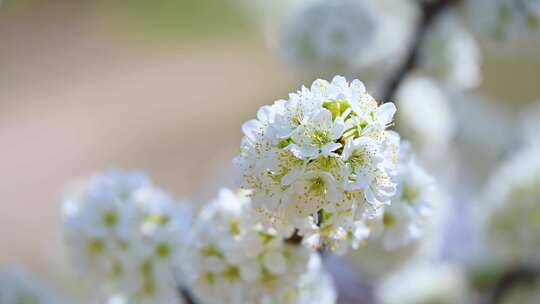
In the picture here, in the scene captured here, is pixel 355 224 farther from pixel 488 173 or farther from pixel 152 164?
pixel 152 164


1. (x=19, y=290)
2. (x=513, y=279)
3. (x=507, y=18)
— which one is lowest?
(x=19, y=290)

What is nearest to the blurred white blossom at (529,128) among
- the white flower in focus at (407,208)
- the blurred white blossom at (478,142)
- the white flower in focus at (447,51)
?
the blurred white blossom at (478,142)

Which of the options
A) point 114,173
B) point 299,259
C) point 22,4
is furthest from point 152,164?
point 299,259

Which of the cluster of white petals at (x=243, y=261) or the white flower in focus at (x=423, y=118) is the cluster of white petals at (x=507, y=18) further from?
the cluster of white petals at (x=243, y=261)

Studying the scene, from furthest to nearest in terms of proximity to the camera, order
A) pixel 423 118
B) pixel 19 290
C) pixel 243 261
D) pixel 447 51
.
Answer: pixel 423 118 → pixel 447 51 → pixel 19 290 → pixel 243 261

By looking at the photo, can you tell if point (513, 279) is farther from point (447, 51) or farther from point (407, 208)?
point (407, 208)

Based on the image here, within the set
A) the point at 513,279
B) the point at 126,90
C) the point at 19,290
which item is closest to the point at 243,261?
the point at 19,290

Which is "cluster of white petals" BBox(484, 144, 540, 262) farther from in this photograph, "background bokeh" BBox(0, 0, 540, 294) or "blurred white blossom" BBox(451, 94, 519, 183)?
"background bokeh" BBox(0, 0, 540, 294)
